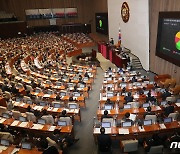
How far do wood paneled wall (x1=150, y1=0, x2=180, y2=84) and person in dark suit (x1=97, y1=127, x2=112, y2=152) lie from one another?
953 cm

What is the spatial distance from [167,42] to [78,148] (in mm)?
11939

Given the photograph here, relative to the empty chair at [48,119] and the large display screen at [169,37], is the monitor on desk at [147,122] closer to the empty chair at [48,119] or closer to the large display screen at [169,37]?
the empty chair at [48,119]

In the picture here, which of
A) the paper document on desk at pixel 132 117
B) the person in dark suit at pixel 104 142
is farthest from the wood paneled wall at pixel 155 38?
the person in dark suit at pixel 104 142

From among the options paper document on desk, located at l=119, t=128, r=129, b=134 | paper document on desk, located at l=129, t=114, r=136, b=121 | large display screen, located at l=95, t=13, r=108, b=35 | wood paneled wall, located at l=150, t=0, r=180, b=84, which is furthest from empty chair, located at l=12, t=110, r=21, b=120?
large display screen, located at l=95, t=13, r=108, b=35

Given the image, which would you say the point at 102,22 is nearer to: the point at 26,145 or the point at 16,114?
the point at 16,114

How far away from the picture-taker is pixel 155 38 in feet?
64.3

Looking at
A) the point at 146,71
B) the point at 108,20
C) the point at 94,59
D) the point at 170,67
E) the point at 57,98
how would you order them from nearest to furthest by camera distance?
the point at 57,98 → the point at 170,67 → the point at 146,71 → the point at 94,59 → the point at 108,20

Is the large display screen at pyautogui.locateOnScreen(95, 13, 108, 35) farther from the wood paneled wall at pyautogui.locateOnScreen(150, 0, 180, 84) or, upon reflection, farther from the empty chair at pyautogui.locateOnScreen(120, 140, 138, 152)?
the empty chair at pyautogui.locateOnScreen(120, 140, 138, 152)

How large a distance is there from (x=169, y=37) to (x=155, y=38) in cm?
273

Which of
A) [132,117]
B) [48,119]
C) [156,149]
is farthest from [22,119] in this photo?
[156,149]

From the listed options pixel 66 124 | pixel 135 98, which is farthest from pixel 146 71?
pixel 66 124

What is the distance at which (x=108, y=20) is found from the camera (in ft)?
108

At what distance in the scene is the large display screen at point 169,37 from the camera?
51.8ft

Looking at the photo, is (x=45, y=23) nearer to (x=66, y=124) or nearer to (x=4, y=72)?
(x=4, y=72)
